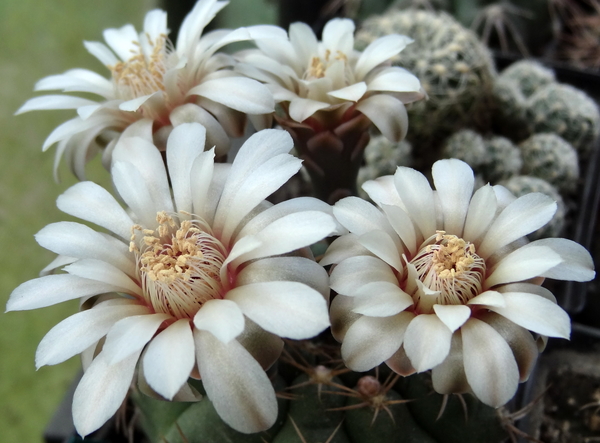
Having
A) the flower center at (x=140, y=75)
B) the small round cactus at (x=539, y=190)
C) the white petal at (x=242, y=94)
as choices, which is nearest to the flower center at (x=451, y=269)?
the white petal at (x=242, y=94)

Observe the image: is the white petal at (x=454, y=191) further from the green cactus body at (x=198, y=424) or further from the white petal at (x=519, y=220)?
the green cactus body at (x=198, y=424)

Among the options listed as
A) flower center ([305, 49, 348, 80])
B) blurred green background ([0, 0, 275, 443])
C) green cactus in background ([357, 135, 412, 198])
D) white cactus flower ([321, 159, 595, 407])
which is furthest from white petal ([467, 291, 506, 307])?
blurred green background ([0, 0, 275, 443])

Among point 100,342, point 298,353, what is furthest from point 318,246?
point 100,342

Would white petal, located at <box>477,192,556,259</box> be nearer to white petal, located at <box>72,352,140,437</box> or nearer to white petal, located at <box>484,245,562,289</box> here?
white petal, located at <box>484,245,562,289</box>

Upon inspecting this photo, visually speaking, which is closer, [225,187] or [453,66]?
[225,187]

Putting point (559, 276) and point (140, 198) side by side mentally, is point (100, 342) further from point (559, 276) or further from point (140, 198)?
point (559, 276)

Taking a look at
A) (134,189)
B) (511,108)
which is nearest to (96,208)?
(134,189)
